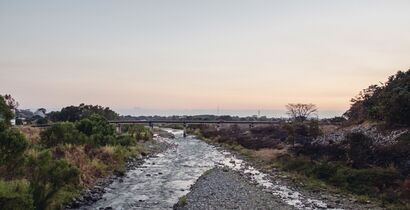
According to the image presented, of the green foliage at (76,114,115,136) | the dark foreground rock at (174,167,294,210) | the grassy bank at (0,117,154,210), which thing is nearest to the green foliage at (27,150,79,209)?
the grassy bank at (0,117,154,210)

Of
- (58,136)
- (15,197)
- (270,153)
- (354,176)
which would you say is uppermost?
(58,136)

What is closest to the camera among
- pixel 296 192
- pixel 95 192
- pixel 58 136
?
pixel 95 192

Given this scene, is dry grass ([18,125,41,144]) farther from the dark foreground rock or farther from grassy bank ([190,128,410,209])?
grassy bank ([190,128,410,209])

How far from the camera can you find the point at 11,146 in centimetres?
2089

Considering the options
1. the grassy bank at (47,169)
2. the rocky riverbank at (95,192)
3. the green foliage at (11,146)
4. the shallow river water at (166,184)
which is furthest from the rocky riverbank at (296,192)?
the green foliage at (11,146)

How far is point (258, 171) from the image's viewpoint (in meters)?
42.3

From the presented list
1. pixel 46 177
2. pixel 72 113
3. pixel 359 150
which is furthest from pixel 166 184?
pixel 72 113

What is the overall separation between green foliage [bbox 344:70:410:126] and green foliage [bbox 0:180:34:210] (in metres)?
33.8

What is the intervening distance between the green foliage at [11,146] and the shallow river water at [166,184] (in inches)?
222

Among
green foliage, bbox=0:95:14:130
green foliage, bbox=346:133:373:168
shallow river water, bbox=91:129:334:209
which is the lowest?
shallow river water, bbox=91:129:334:209

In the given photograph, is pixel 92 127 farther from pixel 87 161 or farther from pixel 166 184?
pixel 166 184

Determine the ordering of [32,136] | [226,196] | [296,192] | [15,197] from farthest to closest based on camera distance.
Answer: [32,136] → [296,192] → [226,196] → [15,197]

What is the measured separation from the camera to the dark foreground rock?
2570 centimetres

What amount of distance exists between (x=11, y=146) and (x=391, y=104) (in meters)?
35.6
